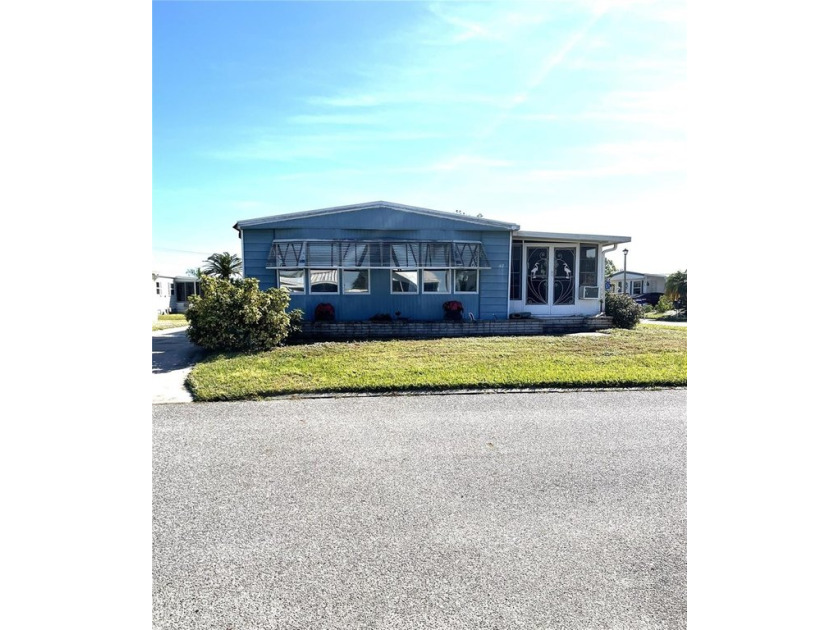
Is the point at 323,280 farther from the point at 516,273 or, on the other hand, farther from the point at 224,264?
the point at 224,264

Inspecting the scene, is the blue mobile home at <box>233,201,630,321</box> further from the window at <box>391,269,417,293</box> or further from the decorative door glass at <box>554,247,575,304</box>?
the decorative door glass at <box>554,247,575,304</box>

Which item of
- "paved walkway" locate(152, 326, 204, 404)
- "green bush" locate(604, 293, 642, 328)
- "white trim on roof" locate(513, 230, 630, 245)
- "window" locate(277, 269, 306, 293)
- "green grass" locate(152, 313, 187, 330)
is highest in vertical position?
"white trim on roof" locate(513, 230, 630, 245)

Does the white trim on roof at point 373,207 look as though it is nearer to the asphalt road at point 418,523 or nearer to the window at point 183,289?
the asphalt road at point 418,523

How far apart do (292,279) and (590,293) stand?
8696 millimetres

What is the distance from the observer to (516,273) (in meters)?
13.3

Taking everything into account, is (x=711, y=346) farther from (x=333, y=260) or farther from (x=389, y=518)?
(x=333, y=260)

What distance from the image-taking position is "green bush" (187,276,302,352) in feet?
27.2

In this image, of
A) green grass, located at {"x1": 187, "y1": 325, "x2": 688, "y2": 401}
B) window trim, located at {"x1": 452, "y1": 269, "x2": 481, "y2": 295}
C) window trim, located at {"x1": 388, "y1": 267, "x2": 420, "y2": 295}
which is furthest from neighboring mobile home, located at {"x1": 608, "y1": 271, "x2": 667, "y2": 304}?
green grass, located at {"x1": 187, "y1": 325, "x2": 688, "y2": 401}

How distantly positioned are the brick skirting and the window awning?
1.63 meters

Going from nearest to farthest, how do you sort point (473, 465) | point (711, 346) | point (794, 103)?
point (794, 103)
point (711, 346)
point (473, 465)

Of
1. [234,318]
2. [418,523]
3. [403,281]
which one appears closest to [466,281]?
[403,281]
